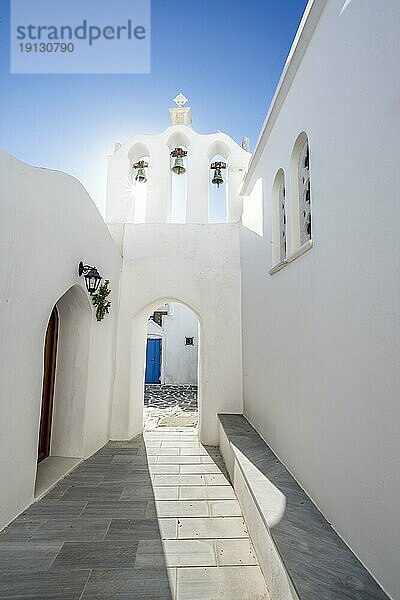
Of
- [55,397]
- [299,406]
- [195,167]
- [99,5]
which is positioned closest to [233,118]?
Result: [195,167]

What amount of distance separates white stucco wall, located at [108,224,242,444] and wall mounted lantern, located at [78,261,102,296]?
174 centimetres

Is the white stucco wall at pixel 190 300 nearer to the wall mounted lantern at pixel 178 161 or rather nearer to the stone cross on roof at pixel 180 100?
the wall mounted lantern at pixel 178 161

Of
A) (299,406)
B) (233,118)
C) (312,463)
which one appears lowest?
(312,463)

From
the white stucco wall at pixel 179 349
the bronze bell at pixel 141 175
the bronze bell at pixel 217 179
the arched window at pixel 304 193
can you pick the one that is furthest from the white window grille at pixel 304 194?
the white stucco wall at pixel 179 349

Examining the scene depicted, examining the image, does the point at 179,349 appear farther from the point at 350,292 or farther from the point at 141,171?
the point at 350,292

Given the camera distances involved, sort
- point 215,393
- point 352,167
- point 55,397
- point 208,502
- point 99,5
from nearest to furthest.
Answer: point 352,167 → point 208,502 → point 99,5 → point 55,397 → point 215,393

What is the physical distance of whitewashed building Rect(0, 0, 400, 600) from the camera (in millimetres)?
1853

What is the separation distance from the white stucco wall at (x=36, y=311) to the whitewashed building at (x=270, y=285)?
0.02 metres

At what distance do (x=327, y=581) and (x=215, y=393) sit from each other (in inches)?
177

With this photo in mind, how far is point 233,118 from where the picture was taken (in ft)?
19.0

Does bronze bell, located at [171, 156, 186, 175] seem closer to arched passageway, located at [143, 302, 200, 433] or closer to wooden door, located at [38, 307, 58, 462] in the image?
wooden door, located at [38, 307, 58, 462]

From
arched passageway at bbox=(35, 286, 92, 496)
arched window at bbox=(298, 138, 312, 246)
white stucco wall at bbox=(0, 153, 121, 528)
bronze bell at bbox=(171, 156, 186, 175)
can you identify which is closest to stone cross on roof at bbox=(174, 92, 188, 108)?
bronze bell at bbox=(171, 156, 186, 175)

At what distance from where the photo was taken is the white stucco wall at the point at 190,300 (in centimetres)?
620

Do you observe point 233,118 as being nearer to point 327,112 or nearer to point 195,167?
point 195,167
